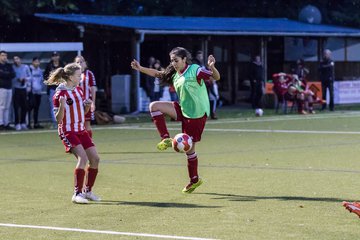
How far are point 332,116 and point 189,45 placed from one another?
925cm

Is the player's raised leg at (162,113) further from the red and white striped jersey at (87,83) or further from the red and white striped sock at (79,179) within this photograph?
the red and white striped jersey at (87,83)

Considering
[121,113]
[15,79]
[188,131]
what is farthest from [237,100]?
[188,131]

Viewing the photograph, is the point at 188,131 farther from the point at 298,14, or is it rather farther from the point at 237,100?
the point at 298,14

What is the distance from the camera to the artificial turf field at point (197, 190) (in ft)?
34.7

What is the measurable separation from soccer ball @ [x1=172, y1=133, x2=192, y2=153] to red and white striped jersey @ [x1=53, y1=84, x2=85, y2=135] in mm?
1199

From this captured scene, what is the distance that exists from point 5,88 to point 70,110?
46.5 feet

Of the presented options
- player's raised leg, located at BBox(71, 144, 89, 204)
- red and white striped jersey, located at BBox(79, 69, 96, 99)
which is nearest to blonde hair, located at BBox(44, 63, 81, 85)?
player's raised leg, located at BBox(71, 144, 89, 204)

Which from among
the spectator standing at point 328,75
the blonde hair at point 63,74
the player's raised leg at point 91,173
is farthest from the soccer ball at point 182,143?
the spectator standing at point 328,75

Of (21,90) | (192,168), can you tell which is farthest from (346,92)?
(192,168)

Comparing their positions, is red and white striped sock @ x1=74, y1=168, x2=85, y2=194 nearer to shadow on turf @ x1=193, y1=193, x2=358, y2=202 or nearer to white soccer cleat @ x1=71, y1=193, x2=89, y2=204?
white soccer cleat @ x1=71, y1=193, x2=89, y2=204

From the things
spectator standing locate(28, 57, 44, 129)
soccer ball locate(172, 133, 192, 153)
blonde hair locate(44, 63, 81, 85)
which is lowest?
spectator standing locate(28, 57, 44, 129)

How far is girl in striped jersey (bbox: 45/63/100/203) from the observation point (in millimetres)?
12867

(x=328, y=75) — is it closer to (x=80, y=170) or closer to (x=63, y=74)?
(x=63, y=74)

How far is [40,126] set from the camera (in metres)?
27.9
